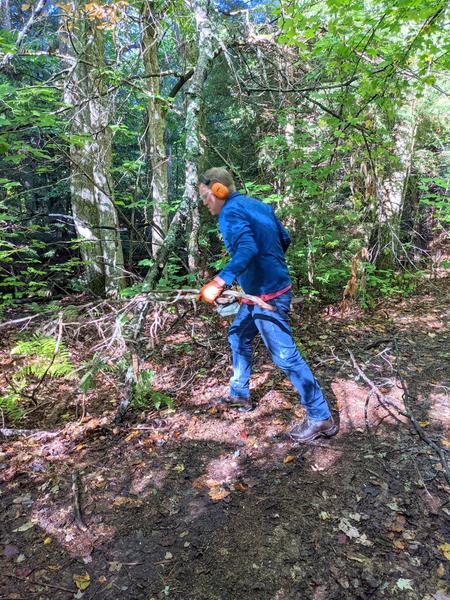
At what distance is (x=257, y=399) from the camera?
4.30 metres

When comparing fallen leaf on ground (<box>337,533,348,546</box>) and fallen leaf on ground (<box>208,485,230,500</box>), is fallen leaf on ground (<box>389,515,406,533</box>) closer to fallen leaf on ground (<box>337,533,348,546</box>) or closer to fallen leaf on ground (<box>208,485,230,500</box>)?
fallen leaf on ground (<box>337,533,348,546</box>)

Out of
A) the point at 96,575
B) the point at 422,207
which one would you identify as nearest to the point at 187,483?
the point at 96,575

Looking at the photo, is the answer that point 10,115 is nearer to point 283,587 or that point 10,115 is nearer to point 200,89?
point 200,89

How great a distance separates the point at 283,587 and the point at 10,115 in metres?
6.60

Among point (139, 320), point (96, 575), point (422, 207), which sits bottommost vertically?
point (96, 575)

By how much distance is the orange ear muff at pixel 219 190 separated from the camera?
335cm

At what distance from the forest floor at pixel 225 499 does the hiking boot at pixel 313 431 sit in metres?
0.08

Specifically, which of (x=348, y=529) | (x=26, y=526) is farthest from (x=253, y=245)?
(x=26, y=526)

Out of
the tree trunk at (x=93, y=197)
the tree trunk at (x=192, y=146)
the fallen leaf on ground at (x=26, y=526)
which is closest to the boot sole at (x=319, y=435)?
the tree trunk at (x=192, y=146)

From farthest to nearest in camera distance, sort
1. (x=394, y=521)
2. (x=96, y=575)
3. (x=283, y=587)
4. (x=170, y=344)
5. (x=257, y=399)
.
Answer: (x=170, y=344) → (x=257, y=399) → (x=394, y=521) → (x=96, y=575) → (x=283, y=587)

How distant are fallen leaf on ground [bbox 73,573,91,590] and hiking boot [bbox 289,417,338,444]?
1.95 m

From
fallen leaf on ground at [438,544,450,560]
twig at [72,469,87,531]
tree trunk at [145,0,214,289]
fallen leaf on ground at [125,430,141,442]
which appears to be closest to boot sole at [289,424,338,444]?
fallen leaf on ground at [438,544,450,560]

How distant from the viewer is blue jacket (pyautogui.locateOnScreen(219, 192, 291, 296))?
3.09 meters

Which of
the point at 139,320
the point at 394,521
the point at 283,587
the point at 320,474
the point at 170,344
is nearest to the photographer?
the point at 283,587
